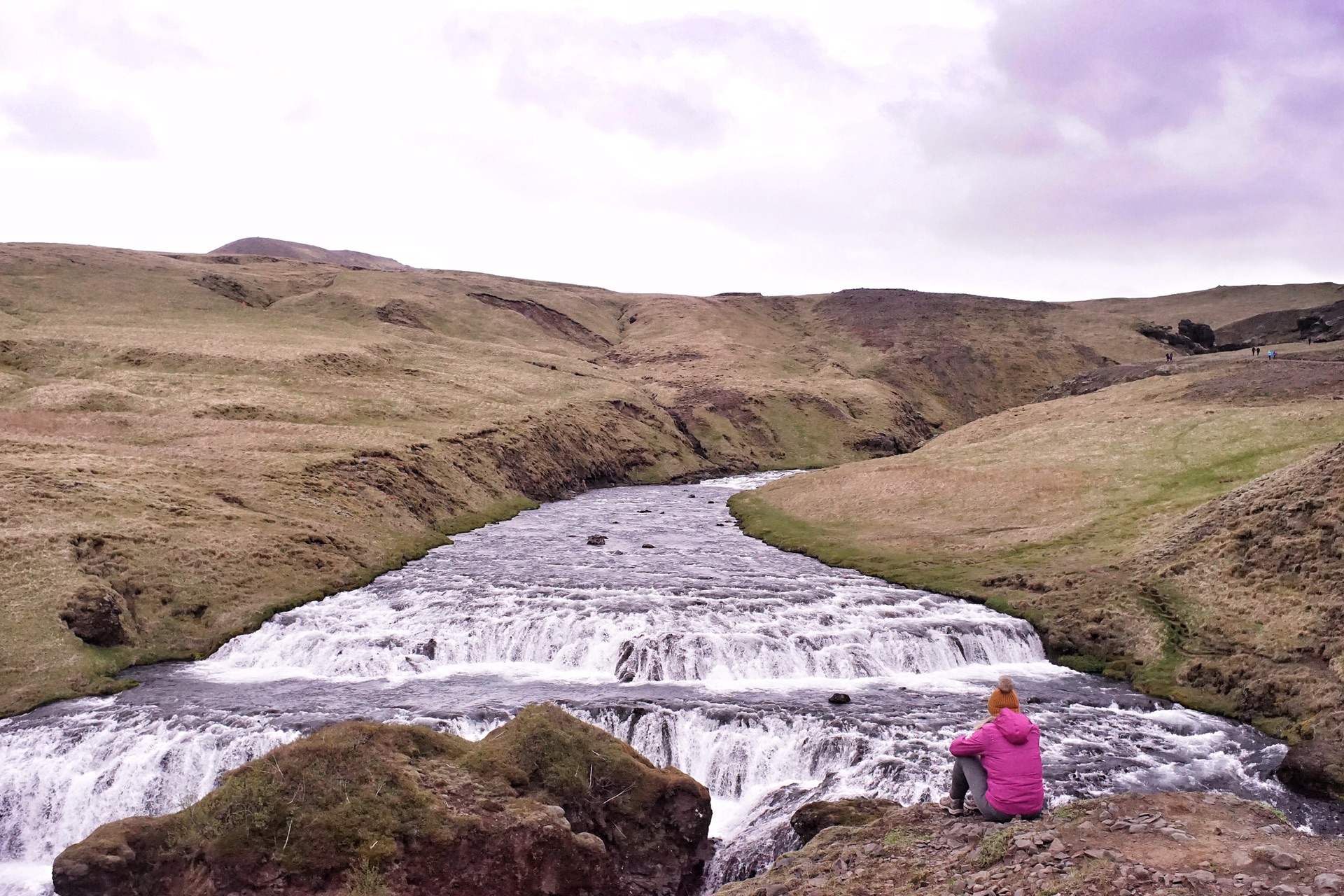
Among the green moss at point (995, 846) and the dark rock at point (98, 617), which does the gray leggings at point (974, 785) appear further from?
the dark rock at point (98, 617)

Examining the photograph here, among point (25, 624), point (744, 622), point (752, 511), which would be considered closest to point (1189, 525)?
point (744, 622)

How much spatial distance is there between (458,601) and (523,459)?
41.7m

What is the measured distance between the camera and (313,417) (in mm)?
76125

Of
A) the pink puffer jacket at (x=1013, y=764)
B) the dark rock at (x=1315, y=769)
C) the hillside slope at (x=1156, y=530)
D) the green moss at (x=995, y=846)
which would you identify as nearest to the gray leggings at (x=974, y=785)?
the pink puffer jacket at (x=1013, y=764)

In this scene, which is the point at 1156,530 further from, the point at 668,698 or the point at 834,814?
the point at 834,814

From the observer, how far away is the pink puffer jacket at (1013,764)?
51.8 ft

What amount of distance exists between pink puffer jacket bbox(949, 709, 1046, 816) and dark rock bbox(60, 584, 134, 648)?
33.1 meters

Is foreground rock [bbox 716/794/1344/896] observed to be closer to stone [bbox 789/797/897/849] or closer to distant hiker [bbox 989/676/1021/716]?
stone [bbox 789/797/897/849]

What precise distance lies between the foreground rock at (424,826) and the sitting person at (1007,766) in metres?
6.53

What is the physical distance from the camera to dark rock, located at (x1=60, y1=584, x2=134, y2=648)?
34.1m

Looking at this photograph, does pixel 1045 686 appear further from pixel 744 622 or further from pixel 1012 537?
pixel 1012 537

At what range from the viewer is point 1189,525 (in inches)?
1657

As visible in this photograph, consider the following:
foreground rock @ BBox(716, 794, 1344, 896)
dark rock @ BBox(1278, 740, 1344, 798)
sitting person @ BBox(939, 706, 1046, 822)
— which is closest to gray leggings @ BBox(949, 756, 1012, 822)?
sitting person @ BBox(939, 706, 1046, 822)

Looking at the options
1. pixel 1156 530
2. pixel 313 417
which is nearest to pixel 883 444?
pixel 313 417
